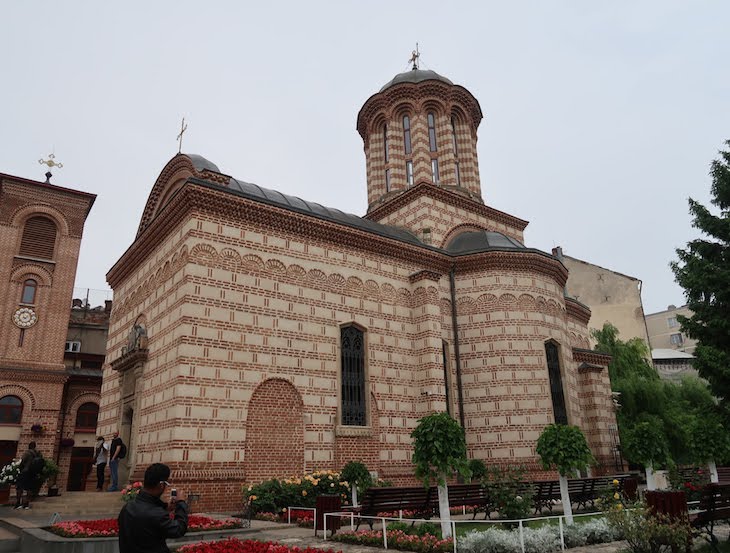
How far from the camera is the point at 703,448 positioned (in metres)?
13.2

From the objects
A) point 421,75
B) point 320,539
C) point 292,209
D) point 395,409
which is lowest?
point 320,539

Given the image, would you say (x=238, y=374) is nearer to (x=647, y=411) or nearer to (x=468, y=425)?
(x=468, y=425)

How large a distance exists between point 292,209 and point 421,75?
39.2 feet

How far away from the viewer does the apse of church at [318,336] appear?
40.9ft

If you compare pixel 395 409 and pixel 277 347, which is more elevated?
pixel 277 347

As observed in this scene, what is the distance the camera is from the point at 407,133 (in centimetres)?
2297

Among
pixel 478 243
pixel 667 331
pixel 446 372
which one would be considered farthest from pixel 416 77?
pixel 667 331

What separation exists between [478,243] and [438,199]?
8.63ft

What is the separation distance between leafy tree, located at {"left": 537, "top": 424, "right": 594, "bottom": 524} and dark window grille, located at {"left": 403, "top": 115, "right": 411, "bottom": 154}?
15.0m

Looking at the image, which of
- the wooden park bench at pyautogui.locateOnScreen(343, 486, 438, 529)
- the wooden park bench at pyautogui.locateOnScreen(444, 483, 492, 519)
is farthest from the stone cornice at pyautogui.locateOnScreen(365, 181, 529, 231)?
the wooden park bench at pyautogui.locateOnScreen(343, 486, 438, 529)

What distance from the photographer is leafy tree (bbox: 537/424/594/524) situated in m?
10.0

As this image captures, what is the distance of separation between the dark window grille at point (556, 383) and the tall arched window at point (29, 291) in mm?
23699

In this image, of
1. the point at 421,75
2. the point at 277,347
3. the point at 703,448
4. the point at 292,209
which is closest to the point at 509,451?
the point at 703,448

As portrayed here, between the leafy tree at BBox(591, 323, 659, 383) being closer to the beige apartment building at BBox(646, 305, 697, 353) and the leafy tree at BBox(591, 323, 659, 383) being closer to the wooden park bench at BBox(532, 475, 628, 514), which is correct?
the wooden park bench at BBox(532, 475, 628, 514)
